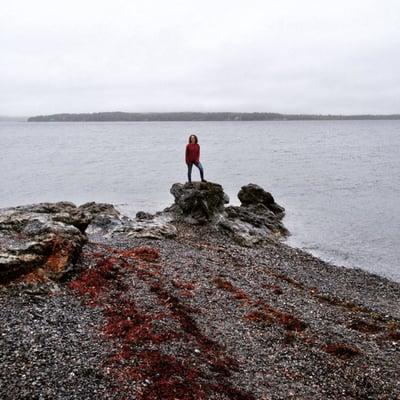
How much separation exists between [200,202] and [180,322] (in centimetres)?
1841

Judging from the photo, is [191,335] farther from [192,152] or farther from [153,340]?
[192,152]

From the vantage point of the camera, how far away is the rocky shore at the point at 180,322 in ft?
36.4

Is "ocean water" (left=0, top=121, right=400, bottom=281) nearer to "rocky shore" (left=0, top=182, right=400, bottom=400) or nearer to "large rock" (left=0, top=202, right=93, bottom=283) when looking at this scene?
"rocky shore" (left=0, top=182, right=400, bottom=400)

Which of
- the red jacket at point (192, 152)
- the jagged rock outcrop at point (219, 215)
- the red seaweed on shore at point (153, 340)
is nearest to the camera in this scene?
the red seaweed on shore at point (153, 340)

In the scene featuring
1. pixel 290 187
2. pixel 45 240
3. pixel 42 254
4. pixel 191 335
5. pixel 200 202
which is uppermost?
pixel 45 240

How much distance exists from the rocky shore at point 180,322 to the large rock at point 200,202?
6.79 meters

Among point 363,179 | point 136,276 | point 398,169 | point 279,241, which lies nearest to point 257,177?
point 363,179

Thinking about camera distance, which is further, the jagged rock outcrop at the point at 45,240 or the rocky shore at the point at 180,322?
the jagged rock outcrop at the point at 45,240

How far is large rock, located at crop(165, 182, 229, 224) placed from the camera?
106 feet

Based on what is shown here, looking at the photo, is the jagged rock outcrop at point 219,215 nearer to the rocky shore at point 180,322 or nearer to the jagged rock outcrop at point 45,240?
the jagged rock outcrop at point 45,240

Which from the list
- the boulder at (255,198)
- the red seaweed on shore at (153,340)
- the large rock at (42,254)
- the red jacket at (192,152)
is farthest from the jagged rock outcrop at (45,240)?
the boulder at (255,198)

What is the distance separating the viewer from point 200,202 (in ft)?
107

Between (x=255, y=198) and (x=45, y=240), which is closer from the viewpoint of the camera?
(x=45, y=240)

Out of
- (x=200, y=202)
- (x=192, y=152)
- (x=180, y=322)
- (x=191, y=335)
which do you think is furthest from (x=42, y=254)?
(x=192, y=152)
